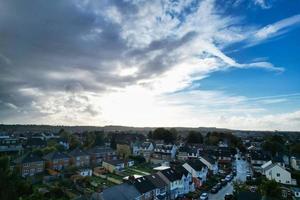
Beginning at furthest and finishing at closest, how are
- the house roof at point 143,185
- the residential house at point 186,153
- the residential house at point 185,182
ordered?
the residential house at point 186,153 → the residential house at point 185,182 → the house roof at point 143,185

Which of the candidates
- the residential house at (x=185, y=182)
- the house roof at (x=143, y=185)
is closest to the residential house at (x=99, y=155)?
the residential house at (x=185, y=182)

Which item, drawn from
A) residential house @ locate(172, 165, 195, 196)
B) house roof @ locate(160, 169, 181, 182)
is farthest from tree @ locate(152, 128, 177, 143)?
house roof @ locate(160, 169, 181, 182)

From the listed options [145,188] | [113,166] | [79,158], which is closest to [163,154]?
[113,166]

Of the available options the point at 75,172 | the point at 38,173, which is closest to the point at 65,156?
→ the point at 38,173

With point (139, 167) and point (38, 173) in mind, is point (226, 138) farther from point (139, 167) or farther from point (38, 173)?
point (38, 173)

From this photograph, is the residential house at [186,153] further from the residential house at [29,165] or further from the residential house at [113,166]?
the residential house at [29,165]

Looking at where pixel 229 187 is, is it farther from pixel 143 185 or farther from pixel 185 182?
pixel 143 185
